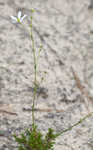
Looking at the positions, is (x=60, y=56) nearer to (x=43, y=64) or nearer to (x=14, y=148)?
(x=43, y=64)

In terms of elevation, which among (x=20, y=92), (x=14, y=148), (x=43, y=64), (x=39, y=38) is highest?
(x=39, y=38)

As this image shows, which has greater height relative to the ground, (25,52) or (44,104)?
(25,52)

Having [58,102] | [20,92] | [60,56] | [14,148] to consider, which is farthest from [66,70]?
[14,148]

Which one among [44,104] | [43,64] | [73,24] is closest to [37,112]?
[44,104]

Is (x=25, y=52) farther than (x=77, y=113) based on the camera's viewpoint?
Yes

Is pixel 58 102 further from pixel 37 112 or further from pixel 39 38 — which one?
pixel 39 38

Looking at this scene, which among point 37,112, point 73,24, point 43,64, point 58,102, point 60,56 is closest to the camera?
point 37,112

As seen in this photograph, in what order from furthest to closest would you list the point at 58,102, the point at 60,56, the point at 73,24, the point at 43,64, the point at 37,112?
the point at 73,24 < the point at 60,56 < the point at 43,64 < the point at 58,102 < the point at 37,112
